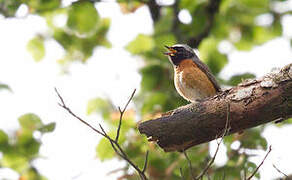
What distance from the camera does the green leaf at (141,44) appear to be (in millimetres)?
9828

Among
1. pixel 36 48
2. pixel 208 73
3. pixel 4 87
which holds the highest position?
pixel 36 48

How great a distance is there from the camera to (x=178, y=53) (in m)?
8.67

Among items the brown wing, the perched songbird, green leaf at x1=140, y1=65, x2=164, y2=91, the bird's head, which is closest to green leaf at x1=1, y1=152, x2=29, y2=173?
the perched songbird

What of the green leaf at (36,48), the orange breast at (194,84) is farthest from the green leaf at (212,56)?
the green leaf at (36,48)

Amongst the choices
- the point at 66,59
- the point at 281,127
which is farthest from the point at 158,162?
the point at 66,59

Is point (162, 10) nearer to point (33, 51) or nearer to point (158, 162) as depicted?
point (33, 51)

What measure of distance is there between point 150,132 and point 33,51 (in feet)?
21.3

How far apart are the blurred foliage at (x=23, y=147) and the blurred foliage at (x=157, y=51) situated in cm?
2

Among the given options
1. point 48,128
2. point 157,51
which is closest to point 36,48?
point 157,51

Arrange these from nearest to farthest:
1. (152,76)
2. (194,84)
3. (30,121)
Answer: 1. (30,121)
2. (194,84)
3. (152,76)

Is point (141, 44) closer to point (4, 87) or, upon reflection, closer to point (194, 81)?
point (194, 81)

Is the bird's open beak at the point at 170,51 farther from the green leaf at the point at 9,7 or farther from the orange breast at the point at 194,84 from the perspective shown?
the green leaf at the point at 9,7

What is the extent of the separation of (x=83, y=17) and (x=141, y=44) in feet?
5.25

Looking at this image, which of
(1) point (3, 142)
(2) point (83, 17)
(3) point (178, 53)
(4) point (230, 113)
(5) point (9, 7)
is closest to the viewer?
(4) point (230, 113)
